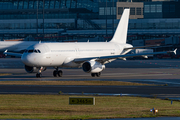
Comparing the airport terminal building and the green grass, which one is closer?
the green grass

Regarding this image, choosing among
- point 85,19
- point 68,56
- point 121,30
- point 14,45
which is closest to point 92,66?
point 68,56

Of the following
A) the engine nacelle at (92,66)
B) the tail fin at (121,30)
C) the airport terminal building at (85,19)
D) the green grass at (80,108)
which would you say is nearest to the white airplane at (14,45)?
the airport terminal building at (85,19)

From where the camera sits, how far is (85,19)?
14238 cm

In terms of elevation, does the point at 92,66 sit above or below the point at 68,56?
below

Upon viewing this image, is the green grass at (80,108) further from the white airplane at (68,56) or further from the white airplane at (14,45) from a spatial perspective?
the white airplane at (14,45)

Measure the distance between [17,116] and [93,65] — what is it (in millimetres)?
27241

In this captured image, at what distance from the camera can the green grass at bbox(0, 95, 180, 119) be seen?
19.0 meters

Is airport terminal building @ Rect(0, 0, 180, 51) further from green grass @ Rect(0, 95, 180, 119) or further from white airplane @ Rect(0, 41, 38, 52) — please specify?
green grass @ Rect(0, 95, 180, 119)

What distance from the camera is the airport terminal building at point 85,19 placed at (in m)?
132

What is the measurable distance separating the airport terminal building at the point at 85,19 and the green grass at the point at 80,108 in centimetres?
10020

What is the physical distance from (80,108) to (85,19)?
4820 inches

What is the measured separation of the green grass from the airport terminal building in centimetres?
10020

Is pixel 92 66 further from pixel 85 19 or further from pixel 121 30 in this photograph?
pixel 85 19

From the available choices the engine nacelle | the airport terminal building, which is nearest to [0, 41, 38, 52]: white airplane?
the airport terminal building
